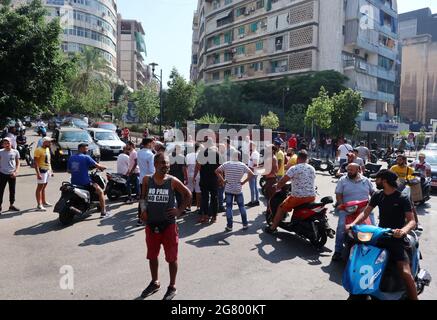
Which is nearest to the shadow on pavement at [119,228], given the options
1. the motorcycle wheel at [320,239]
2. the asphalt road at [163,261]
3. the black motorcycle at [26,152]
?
the asphalt road at [163,261]

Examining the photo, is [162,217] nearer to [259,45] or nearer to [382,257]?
[382,257]

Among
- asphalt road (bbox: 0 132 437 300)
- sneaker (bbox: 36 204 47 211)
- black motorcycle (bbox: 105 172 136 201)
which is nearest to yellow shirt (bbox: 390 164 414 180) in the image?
asphalt road (bbox: 0 132 437 300)

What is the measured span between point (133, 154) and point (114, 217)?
1.81m

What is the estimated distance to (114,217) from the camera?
8953 mm

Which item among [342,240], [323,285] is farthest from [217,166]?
[323,285]

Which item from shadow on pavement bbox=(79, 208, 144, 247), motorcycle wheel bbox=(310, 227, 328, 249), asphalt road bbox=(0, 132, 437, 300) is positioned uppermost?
motorcycle wheel bbox=(310, 227, 328, 249)

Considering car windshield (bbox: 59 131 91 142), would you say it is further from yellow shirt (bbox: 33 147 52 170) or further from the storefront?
the storefront

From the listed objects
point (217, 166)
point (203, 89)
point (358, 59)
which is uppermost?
point (358, 59)

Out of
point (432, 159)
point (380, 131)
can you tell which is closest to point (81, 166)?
point (432, 159)

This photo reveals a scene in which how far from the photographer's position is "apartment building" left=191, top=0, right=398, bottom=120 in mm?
45656

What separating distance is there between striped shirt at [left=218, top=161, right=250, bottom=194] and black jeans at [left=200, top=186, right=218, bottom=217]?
540mm
